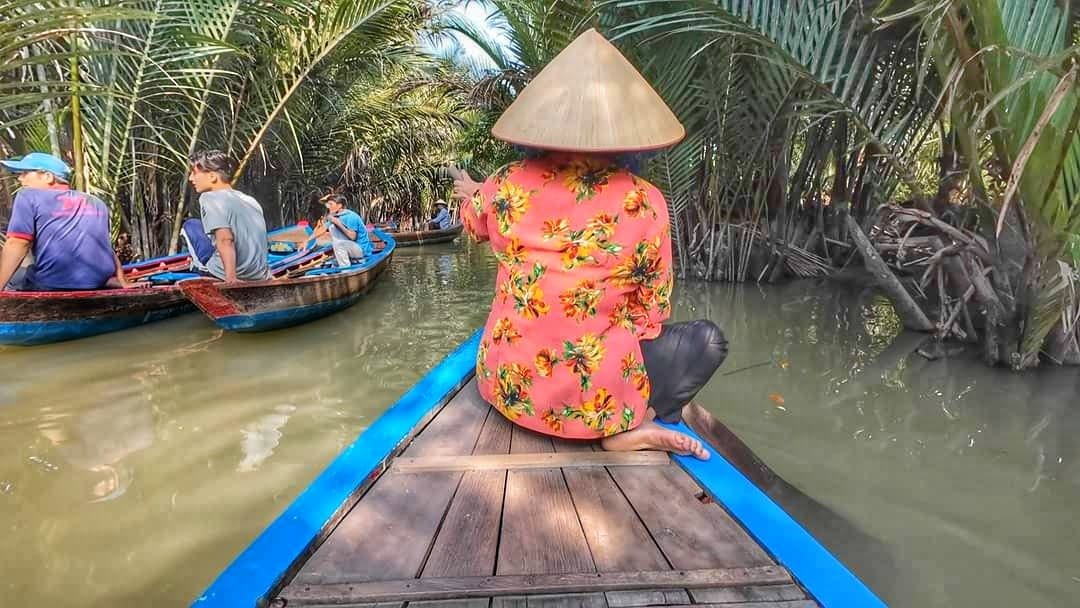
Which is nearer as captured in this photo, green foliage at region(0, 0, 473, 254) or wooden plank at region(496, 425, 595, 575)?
wooden plank at region(496, 425, 595, 575)

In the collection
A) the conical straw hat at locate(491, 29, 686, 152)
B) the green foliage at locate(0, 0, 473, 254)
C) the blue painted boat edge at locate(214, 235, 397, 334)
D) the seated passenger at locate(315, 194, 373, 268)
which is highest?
the green foliage at locate(0, 0, 473, 254)

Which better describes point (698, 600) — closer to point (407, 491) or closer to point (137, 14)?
point (407, 491)

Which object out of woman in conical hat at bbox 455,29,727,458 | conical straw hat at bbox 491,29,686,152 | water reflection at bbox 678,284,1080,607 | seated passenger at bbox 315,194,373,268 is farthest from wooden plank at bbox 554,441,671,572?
seated passenger at bbox 315,194,373,268

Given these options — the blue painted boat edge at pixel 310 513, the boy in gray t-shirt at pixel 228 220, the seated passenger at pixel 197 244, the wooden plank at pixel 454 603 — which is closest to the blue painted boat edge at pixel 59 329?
the seated passenger at pixel 197 244

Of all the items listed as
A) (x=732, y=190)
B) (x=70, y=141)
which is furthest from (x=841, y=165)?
(x=70, y=141)

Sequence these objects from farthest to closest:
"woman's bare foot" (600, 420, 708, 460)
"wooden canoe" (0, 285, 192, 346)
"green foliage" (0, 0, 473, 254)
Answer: "green foliage" (0, 0, 473, 254), "wooden canoe" (0, 285, 192, 346), "woman's bare foot" (600, 420, 708, 460)

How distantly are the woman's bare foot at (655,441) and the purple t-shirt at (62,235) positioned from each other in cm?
428

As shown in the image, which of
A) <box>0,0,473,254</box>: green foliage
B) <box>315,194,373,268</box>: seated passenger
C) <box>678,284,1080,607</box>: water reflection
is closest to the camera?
<box>678,284,1080,607</box>: water reflection

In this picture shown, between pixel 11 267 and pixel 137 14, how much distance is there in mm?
3761

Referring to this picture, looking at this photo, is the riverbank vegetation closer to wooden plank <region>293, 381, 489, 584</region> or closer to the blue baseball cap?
the blue baseball cap

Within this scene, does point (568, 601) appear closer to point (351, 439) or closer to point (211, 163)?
point (351, 439)

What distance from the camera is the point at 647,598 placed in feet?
3.63

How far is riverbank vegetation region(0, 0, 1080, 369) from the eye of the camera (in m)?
2.66

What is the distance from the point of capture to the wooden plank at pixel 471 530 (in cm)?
118
